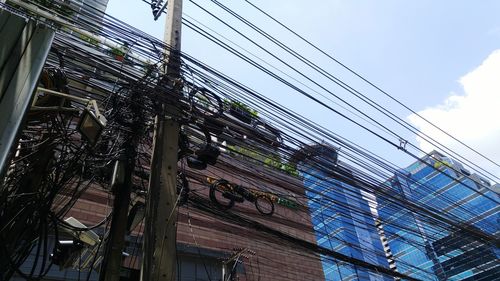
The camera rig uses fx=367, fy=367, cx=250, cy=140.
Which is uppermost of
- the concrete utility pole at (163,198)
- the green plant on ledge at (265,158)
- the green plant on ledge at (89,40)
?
the green plant on ledge at (89,40)

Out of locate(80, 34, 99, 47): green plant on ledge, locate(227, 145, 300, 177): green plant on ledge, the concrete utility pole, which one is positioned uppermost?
locate(80, 34, 99, 47): green plant on ledge

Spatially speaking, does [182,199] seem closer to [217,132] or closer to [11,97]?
[217,132]

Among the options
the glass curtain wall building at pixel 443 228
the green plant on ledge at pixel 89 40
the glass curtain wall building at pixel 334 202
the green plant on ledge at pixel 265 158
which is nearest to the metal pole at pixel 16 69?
the green plant on ledge at pixel 89 40

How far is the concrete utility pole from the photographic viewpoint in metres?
3.12

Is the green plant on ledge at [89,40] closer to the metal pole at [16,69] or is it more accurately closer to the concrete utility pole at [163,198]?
the concrete utility pole at [163,198]

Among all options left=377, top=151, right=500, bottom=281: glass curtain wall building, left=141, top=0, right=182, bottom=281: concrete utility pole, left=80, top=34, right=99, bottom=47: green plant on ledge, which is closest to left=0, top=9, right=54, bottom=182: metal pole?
left=141, top=0, right=182, bottom=281: concrete utility pole

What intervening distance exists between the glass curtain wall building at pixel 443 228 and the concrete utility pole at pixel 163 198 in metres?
3.73

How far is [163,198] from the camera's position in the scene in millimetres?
3463

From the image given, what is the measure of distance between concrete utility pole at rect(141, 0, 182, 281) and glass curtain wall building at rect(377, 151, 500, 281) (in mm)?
3726

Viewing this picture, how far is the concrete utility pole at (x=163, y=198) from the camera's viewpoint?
312cm

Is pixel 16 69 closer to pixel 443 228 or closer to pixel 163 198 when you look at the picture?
pixel 163 198

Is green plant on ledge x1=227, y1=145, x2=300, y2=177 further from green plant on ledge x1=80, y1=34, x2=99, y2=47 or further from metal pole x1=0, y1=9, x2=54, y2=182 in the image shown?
metal pole x1=0, y1=9, x2=54, y2=182

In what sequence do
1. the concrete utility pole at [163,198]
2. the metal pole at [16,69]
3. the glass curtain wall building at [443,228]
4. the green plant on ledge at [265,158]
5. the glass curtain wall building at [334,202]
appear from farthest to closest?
the glass curtain wall building at [443,228] < the glass curtain wall building at [334,202] < the green plant on ledge at [265,158] < the concrete utility pole at [163,198] < the metal pole at [16,69]

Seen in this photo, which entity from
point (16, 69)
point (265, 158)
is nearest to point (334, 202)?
point (265, 158)
